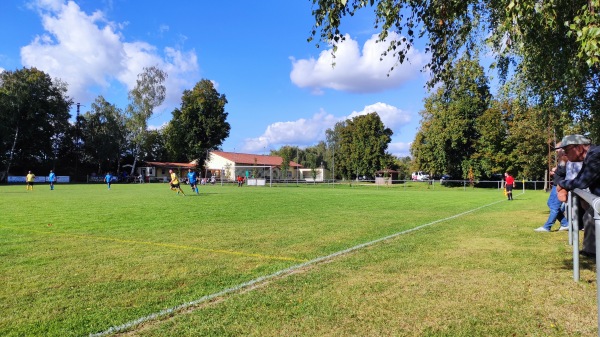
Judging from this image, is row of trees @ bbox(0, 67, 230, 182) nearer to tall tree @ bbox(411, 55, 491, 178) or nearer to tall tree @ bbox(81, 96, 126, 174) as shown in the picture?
tall tree @ bbox(81, 96, 126, 174)

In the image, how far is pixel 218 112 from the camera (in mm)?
71625

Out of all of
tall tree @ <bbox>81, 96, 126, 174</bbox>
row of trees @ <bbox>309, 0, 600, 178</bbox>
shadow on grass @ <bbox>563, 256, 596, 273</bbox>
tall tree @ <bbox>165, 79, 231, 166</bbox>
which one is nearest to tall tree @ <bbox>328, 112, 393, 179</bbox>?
tall tree @ <bbox>165, 79, 231, 166</bbox>

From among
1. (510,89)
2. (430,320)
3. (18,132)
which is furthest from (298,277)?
(18,132)

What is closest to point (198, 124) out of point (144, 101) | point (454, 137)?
point (144, 101)

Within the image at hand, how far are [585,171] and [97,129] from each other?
79267mm

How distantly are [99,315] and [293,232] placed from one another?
20.2 ft

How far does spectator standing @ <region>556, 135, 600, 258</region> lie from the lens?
497 cm

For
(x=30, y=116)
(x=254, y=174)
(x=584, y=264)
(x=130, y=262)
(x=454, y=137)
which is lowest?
(x=130, y=262)

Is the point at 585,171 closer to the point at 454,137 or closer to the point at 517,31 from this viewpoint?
the point at 517,31

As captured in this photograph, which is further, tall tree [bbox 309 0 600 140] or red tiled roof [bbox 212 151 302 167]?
red tiled roof [bbox 212 151 302 167]

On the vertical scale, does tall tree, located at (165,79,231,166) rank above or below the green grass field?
above

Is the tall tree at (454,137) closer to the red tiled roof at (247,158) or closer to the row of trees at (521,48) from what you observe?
the row of trees at (521,48)

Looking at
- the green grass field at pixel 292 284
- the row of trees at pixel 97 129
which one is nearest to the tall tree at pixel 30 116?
the row of trees at pixel 97 129

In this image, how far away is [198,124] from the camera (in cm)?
7069
